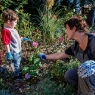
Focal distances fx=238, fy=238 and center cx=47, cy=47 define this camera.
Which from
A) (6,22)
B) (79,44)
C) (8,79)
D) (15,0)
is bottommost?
(8,79)

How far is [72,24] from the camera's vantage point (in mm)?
2953

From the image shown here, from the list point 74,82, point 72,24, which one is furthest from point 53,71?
point 72,24

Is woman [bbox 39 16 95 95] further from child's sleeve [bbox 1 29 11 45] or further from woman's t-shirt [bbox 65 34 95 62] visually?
child's sleeve [bbox 1 29 11 45]

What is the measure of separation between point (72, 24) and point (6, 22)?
117 cm

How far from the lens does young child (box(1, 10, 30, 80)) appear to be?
3.55m

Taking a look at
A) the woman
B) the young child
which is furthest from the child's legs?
the woman

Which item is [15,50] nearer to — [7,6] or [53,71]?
[53,71]

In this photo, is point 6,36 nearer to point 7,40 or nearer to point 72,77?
point 7,40

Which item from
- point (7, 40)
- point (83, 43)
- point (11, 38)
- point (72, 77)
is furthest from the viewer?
point (11, 38)

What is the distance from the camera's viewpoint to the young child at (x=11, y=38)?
355 centimetres

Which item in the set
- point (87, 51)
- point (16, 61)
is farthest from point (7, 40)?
point (87, 51)

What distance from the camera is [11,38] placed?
3656 mm

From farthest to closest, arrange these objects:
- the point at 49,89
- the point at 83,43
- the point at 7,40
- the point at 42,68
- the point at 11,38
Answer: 1. the point at 42,68
2. the point at 11,38
3. the point at 7,40
4. the point at 49,89
5. the point at 83,43

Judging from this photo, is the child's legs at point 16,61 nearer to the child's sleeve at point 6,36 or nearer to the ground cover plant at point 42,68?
the ground cover plant at point 42,68
